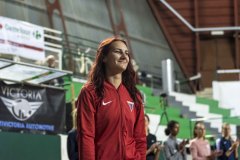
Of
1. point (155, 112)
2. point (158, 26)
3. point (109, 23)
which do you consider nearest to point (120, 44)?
point (155, 112)

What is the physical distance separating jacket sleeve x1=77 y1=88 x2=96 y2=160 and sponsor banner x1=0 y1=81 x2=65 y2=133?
8.03 metres

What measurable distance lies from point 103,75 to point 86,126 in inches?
14.5

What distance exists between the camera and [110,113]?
4770 mm

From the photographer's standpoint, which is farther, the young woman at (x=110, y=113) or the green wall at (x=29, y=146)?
the green wall at (x=29, y=146)

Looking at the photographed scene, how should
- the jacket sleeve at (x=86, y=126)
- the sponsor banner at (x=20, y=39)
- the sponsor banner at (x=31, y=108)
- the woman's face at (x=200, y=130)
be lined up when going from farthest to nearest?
the sponsor banner at (x=20, y=39) → the sponsor banner at (x=31, y=108) → the woman's face at (x=200, y=130) → the jacket sleeve at (x=86, y=126)

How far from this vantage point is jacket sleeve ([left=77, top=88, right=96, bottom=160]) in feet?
15.4

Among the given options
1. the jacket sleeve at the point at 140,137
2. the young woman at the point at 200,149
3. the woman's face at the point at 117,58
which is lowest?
the young woman at the point at 200,149

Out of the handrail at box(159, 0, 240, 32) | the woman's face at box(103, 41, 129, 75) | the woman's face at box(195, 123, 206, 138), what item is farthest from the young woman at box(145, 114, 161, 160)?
the handrail at box(159, 0, 240, 32)

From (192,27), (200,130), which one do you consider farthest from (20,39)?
(192,27)

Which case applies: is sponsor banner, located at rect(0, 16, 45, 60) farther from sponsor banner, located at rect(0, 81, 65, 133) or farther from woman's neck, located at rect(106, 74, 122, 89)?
woman's neck, located at rect(106, 74, 122, 89)

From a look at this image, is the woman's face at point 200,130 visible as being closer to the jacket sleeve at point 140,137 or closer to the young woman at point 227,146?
the young woman at point 227,146

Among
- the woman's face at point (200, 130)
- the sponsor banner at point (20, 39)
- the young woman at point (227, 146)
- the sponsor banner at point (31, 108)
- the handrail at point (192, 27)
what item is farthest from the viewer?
the handrail at point (192, 27)

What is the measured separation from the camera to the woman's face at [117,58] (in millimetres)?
4816

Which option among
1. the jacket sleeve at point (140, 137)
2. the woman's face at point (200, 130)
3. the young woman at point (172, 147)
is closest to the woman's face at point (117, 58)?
the jacket sleeve at point (140, 137)
